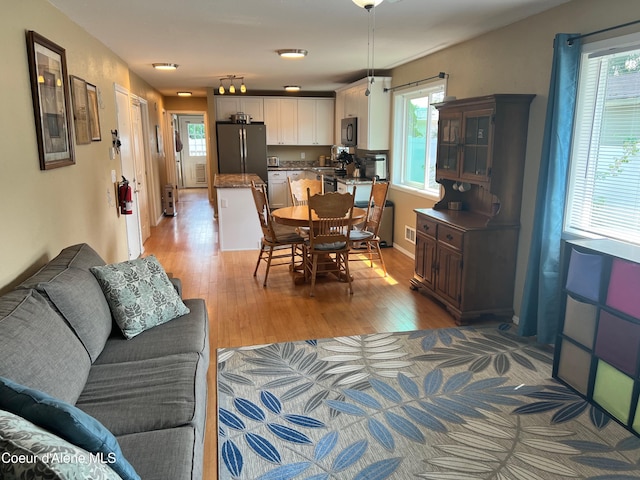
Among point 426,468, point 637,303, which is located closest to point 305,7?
point 637,303

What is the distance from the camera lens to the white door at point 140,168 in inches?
251

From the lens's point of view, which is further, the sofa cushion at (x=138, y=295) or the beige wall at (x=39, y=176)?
the sofa cushion at (x=138, y=295)

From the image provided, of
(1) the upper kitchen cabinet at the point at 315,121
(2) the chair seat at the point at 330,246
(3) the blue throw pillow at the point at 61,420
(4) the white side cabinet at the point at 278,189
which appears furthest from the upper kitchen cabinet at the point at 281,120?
(3) the blue throw pillow at the point at 61,420

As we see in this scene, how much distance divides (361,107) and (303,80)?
1.38 meters

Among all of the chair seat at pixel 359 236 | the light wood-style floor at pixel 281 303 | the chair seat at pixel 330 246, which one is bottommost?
the light wood-style floor at pixel 281 303

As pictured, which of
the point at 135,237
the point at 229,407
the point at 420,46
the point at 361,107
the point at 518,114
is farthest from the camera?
the point at 361,107

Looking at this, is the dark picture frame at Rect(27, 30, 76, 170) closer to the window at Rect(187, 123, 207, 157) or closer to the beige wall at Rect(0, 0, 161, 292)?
the beige wall at Rect(0, 0, 161, 292)

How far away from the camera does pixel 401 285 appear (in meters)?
4.84

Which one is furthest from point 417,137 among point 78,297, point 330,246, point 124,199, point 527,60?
point 78,297

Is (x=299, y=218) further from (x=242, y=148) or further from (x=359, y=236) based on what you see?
(x=242, y=148)

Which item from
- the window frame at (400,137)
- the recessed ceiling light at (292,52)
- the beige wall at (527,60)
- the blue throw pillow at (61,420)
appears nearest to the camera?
the blue throw pillow at (61,420)

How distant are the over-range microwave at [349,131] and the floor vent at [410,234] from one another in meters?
1.84

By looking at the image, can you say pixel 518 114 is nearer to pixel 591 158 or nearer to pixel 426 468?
pixel 591 158

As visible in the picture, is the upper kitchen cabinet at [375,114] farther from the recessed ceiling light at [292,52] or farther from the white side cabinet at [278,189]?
the white side cabinet at [278,189]
